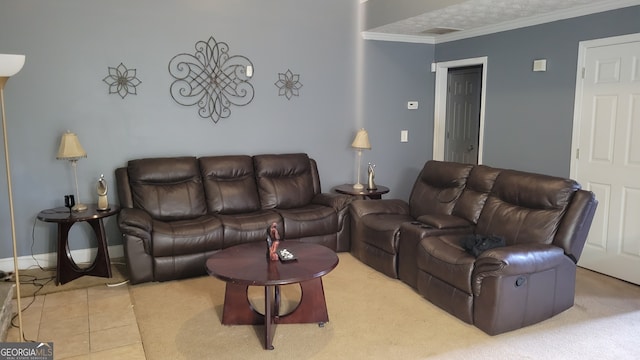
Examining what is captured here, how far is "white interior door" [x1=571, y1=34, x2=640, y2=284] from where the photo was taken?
12.5ft

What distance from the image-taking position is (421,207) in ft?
14.5

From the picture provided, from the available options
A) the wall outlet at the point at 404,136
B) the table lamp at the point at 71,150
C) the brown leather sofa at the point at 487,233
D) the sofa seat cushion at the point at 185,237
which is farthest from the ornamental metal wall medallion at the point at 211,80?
the wall outlet at the point at 404,136

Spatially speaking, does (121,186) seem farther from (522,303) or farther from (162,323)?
(522,303)

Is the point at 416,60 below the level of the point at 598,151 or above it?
above

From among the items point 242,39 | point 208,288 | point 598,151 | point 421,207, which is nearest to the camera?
point 208,288

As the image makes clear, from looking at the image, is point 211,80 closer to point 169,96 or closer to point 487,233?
point 169,96

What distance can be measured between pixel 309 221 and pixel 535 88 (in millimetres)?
2486

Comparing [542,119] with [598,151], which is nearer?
[598,151]

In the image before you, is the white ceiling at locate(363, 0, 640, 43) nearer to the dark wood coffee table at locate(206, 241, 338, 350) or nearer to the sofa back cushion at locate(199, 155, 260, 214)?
the sofa back cushion at locate(199, 155, 260, 214)

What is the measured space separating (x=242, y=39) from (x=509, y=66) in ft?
8.83

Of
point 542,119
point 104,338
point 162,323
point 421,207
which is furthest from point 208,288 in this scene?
point 542,119

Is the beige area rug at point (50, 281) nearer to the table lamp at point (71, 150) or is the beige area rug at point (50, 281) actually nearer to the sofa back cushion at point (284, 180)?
the table lamp at point (71, 150)

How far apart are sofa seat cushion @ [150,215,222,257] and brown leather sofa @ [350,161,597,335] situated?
4.29ft

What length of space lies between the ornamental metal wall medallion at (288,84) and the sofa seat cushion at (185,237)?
1.69 m
